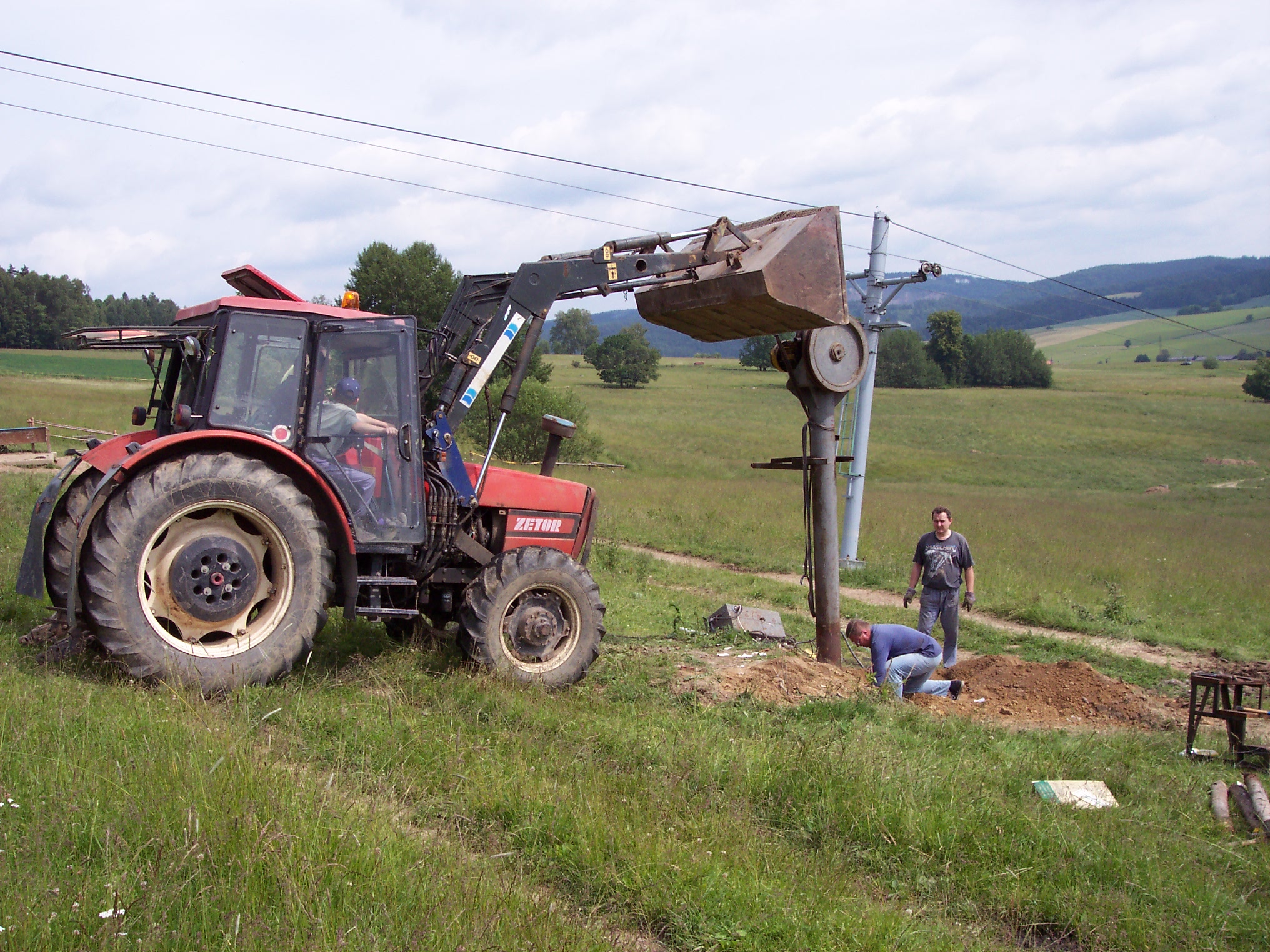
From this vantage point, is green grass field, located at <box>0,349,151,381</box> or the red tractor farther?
green grass field, located at <box>0,349,151,381</box>

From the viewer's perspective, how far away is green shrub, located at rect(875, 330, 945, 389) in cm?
9050

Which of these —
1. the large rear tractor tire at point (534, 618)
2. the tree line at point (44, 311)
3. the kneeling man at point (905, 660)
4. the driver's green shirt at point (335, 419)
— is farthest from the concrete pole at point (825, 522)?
the tree line at point (44, 311)

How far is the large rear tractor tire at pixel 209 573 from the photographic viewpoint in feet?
17.8

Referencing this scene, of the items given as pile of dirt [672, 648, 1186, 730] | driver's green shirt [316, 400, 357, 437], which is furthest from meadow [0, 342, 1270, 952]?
driver's green shirt [316, 400, 357, 437]

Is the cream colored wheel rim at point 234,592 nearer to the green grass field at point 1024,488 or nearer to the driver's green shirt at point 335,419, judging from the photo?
the driver's green shirt at point 335,419

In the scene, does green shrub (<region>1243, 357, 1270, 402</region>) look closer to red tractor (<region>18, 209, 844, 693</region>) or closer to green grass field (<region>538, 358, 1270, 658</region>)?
green grass field (<region>538, 358, 1270, 658</region>)

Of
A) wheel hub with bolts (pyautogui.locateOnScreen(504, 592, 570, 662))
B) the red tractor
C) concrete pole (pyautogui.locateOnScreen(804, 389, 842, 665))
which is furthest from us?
concrete pole (pyautogui.locateOnScreen(804, 389, 842, 665))

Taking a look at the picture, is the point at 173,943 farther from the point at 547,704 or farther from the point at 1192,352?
the point at 1192,352

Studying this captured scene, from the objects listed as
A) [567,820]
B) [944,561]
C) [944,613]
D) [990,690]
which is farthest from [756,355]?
[567,820]

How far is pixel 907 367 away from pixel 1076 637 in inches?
3212

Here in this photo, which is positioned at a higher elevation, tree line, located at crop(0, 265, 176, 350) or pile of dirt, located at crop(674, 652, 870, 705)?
tree line, located at crop(0, 265, 176, 350)

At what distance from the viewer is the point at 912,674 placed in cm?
831

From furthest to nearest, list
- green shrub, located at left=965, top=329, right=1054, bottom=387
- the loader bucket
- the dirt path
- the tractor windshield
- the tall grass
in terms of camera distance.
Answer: green shrub, located at left=965, top=329, right=1054, bottom=387
the dirt path
the loader bucket
the tractor windshield
the tall grass

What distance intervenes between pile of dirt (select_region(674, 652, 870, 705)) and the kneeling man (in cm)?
22
